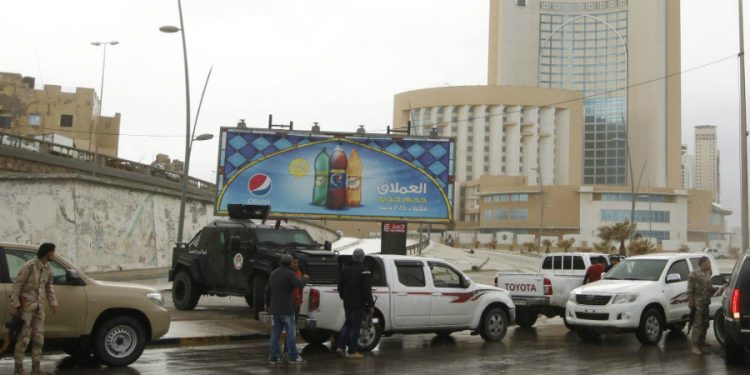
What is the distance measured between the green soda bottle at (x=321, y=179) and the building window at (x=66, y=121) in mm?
49651

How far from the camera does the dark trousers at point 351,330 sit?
11609 millimetres

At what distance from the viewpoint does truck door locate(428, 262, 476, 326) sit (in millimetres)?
13562

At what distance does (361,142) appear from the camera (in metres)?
27.9

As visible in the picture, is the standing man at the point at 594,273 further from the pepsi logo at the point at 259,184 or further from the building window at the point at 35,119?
the building window at the point at 35,119

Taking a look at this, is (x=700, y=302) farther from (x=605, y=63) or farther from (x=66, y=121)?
(x=605, y=63)

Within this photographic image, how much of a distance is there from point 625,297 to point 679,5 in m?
168

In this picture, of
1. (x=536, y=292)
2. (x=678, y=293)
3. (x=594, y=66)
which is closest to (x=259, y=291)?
(x=536, y=292)

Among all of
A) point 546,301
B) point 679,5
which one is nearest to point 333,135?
point 546,301

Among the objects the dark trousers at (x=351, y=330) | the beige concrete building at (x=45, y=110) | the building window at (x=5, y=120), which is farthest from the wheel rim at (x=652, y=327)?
the building window at (x=5, y=120)

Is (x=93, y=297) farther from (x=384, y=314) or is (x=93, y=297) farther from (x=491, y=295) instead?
(x=491, y=295)

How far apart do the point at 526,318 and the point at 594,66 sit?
561 feet

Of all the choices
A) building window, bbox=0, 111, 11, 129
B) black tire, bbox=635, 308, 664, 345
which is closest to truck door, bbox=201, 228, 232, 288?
black tire, bbox=635, 308, 664, 345

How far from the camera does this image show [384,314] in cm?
1291

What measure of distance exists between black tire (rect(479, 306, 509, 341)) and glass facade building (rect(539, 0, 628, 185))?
548 feet
